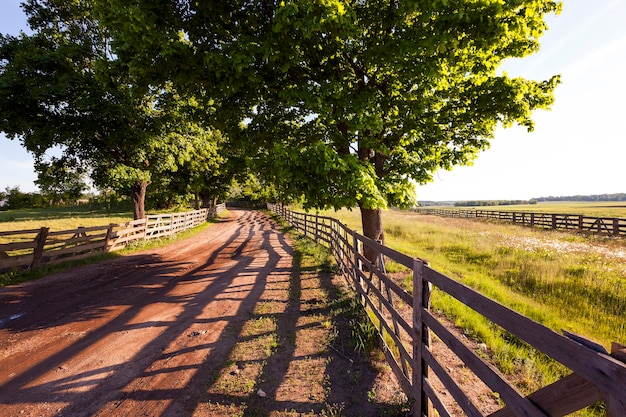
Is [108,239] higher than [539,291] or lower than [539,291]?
higher

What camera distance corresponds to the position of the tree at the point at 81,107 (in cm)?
1167

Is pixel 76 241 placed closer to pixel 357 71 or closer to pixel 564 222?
pixel 357 71

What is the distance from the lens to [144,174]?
14930 millimetres

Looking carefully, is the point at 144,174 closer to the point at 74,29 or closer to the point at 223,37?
the point at 74,29

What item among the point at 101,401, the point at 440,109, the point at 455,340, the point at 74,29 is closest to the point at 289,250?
the point at 440,109

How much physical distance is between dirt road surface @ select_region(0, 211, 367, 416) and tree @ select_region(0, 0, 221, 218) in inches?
244

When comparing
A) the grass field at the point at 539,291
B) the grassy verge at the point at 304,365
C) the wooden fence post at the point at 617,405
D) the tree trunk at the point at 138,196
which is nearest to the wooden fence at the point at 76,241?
the tree trunk at the point at 138,196

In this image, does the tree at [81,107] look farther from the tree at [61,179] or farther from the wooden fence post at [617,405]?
the wooden fence post at [617,405]

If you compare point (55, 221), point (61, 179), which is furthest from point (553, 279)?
point (55, 221)

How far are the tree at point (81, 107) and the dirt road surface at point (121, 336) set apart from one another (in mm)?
6205

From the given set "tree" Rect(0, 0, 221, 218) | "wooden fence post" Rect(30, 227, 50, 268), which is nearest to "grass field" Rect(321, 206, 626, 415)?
"tree" Rect(0, 0, 221, 218)

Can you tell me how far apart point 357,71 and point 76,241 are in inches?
511

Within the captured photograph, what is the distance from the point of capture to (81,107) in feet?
37.7

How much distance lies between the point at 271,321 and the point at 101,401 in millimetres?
3192
